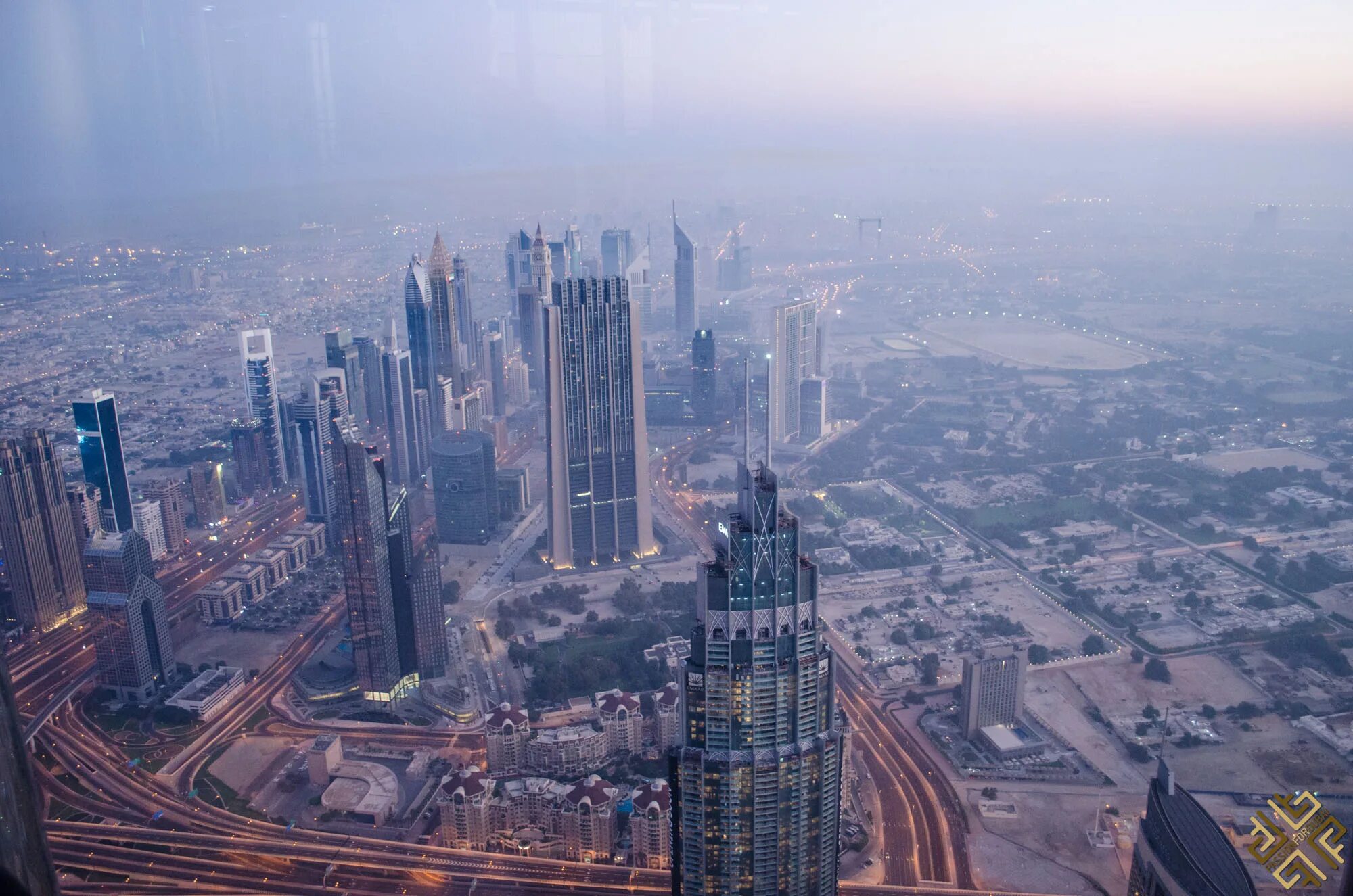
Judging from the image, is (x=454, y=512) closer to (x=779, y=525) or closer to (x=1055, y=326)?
(x=779, y=525)

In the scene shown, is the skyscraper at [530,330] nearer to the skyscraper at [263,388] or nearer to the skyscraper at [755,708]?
the skyscraper at [263,388]

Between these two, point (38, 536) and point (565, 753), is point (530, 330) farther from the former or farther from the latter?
point (565, 753)

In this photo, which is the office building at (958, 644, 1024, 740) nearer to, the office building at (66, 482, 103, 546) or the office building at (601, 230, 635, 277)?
A: the office building at (66, 482, 103, 546)

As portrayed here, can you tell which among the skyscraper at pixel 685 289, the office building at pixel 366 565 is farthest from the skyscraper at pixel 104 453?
the skyscraper at pixel 685 289

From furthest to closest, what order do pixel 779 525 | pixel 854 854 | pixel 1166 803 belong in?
pixel 854 854 < pixel 1166 803 < pixel 779 525

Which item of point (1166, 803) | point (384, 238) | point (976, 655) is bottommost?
point (976, 655)

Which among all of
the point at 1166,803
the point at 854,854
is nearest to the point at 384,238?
the point at 854,854
